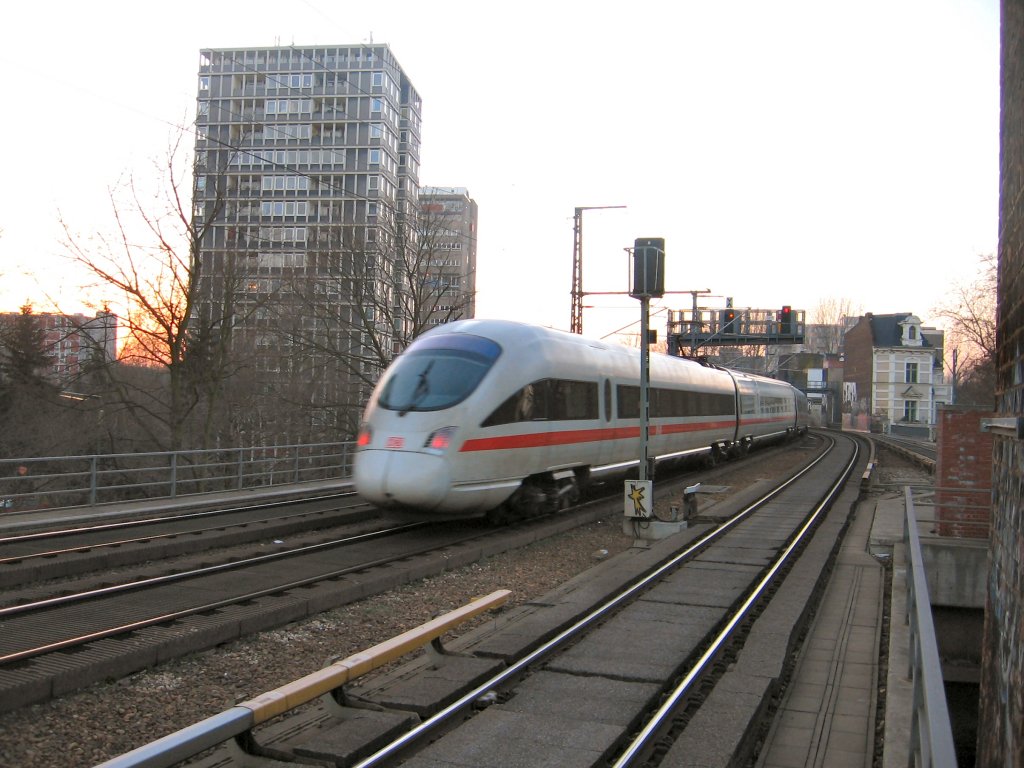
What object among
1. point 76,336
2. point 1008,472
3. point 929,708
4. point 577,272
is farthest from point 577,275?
point 929,708

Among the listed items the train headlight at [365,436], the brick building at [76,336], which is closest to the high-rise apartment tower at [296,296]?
the brick building at [76,336]

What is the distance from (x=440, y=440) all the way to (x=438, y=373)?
46.6 inches

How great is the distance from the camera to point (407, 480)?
11.6m

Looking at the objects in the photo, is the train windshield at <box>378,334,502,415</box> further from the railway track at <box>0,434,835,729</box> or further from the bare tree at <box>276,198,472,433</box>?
the bare tree at <box>276,198,472,433</box>

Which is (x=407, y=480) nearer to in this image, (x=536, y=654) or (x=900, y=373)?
(x=536, y=654)

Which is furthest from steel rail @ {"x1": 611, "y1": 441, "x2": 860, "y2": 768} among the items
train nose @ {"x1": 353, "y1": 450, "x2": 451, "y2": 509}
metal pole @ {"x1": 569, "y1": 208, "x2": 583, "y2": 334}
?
metal pole @ {"x1": 569, "y1": 208, "x2": 583, "y2": 334}

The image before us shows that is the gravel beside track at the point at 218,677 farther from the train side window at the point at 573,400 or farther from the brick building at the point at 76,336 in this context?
the brick building at the point at 76,336

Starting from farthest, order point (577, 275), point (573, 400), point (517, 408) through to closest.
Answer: point (577, 275), point (573, 400), point (517, 408)

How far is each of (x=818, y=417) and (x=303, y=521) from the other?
87.3 m

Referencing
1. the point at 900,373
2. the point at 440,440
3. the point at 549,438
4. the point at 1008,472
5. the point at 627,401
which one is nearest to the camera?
the point at 1008,472

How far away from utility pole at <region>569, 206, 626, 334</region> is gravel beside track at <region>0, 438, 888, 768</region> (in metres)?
14.8

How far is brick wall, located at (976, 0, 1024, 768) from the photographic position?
14.0 ft

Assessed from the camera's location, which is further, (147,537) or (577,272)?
(577,272)

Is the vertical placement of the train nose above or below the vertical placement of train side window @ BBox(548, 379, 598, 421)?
below
